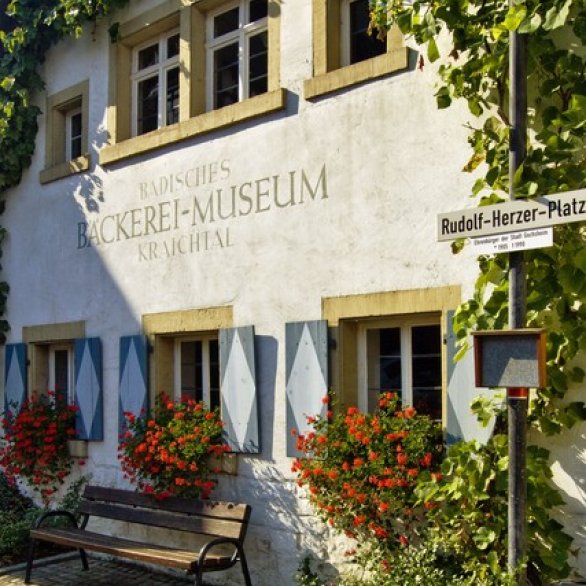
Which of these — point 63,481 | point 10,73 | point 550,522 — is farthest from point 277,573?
point 10,73

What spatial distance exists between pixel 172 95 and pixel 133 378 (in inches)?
100

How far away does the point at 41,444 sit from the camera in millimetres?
8680

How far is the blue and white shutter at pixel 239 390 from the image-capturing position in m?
6.80

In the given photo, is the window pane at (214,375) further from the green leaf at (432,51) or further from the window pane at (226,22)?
the green leaf at (432,51)

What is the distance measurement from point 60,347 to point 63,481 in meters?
1.38

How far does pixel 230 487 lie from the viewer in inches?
277

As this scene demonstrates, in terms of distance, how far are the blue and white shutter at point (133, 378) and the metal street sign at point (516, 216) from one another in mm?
4027

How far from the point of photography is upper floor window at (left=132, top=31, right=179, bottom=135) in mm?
8219

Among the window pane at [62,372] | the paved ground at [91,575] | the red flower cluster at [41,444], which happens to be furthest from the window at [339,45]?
the window pane at [62,372]

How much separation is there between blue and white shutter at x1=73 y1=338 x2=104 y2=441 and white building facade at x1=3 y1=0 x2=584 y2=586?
0.07ft

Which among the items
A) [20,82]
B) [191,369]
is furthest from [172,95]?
[191,369]

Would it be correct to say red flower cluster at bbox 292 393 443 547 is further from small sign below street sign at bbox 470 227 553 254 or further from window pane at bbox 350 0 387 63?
window pane at bbox 350 0 387 63

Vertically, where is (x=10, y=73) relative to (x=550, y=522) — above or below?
above

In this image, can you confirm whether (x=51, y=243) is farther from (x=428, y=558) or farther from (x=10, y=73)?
(x=428, y=558)
